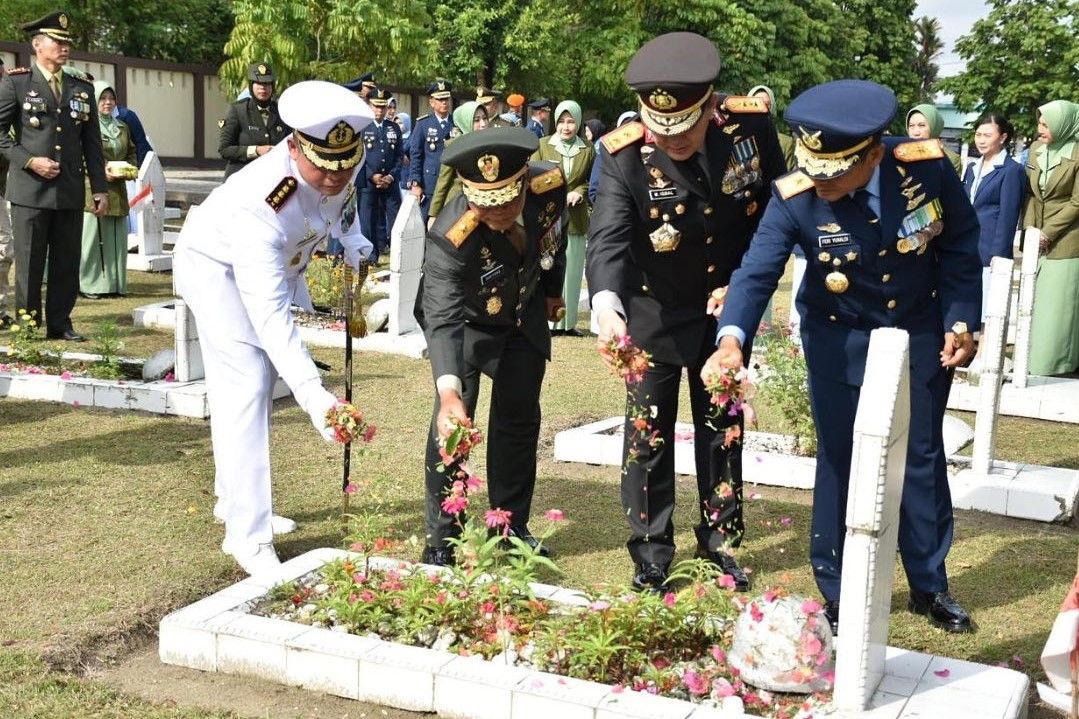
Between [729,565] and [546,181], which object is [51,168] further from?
[729,565]

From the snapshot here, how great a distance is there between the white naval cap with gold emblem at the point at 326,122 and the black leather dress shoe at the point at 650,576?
7.12ft

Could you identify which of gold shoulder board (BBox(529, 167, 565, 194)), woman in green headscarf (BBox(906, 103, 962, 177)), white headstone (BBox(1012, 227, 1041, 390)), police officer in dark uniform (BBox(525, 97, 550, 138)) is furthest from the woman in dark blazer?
police officer in dark uniform (BBox(525, 97, 550, 138))

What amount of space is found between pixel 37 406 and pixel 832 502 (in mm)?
5810

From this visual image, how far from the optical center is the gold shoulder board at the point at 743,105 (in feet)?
17.8

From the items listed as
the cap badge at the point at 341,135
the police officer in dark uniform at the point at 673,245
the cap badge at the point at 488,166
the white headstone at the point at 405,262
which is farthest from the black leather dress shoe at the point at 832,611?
the white headstone at the point at 405,262

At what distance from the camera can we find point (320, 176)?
5.40 m

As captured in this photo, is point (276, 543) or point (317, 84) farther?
point (276, 543)

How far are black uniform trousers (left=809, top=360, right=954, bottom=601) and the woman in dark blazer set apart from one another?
235 inches

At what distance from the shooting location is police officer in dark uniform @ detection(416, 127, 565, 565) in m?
5.20

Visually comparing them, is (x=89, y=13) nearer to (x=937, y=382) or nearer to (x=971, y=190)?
(x=971, y=190)

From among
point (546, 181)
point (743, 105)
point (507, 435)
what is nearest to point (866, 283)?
point (743, 105)

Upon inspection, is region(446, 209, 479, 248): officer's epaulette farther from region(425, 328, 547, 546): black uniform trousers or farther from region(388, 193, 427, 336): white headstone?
region(388, 193, 427, 336): white headstone

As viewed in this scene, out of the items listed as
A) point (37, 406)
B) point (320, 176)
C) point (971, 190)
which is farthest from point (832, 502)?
point (971, 190)

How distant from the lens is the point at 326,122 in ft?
17.0
